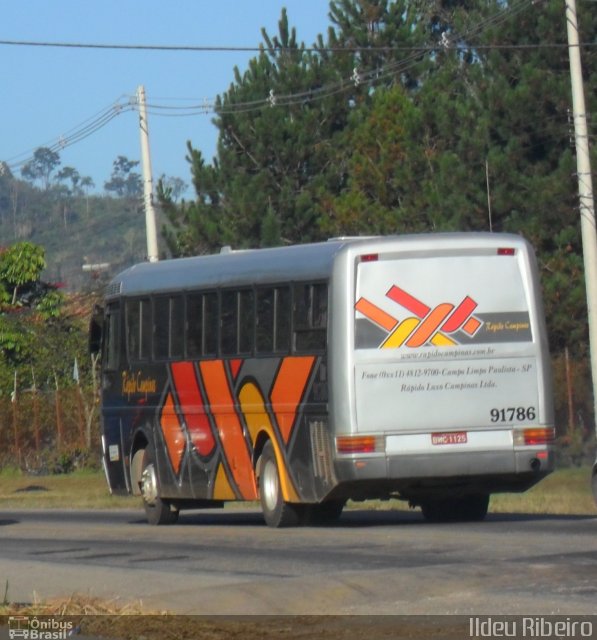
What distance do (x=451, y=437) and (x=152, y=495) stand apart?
518cm

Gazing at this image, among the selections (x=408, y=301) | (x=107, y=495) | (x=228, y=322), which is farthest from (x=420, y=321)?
(x=107, y=495)

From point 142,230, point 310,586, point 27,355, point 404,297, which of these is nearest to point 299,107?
point 27,355

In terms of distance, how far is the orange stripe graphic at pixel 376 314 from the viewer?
16812mm

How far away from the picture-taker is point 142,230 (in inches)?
6265

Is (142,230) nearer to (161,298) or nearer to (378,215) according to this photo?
(378,215)

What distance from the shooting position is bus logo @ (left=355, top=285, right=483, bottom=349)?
663 inches

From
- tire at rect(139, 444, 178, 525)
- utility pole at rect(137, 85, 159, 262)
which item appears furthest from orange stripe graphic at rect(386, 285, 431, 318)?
utility pole at rect(137, 85, 159, 262)

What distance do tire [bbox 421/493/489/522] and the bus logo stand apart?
8.23ft

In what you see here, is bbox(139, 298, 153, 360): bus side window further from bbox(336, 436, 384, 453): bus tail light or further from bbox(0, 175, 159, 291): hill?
bbox(0, 175, 159, 291): hill

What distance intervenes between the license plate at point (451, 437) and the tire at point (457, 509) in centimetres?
189

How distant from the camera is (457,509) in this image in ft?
61.9

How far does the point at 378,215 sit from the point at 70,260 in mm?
107938

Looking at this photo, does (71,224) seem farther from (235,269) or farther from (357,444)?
(357,444)

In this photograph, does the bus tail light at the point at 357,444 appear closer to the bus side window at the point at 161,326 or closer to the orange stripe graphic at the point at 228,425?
the orange stripe graphic at the point at 228,425
